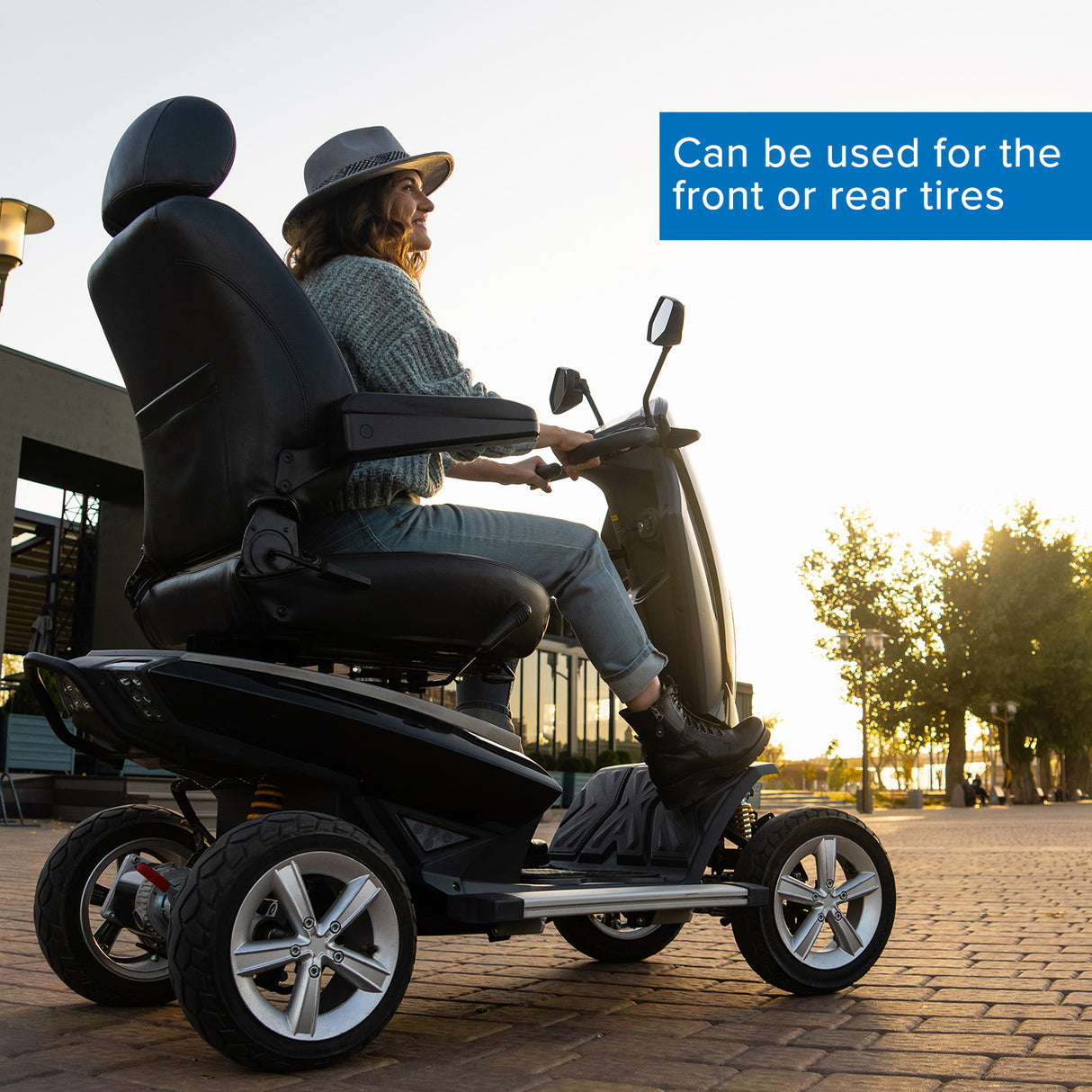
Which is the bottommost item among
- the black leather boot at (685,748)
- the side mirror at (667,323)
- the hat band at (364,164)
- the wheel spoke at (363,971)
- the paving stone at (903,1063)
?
the paving stone at (903,1063)

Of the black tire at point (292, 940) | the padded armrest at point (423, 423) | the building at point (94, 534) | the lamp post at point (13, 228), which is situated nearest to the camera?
the black tire at point (292, 940)

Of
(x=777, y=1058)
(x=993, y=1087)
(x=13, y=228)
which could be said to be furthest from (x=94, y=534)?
(x=993, y=1087)

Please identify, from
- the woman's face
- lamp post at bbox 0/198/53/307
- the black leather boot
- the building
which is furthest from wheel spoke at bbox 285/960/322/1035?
the building

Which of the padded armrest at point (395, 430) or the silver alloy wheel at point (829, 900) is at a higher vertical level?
the padded armrest at point (395, 430)

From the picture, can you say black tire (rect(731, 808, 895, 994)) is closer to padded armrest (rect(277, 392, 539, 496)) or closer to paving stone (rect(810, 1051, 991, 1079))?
paving stone (rect(810, 1051, 991, 1079))

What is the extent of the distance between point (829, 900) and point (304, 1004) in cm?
163

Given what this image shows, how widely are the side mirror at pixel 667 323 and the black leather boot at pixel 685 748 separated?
0.93 m

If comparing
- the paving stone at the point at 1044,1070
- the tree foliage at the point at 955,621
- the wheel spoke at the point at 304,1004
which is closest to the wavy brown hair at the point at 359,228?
the wheel spoke at the point at 304,1004

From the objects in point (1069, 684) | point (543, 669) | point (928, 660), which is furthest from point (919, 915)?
point (1069, 684)

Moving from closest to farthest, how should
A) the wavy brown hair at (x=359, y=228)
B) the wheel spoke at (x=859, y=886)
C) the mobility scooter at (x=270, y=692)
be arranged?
the mobility scooter at (x=270, y=692) < the wavy brown hair at (x=359, y=228) < the wheel spoke at (x=859, y=886)

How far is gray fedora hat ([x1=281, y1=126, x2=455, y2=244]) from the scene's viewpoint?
288 centimetres

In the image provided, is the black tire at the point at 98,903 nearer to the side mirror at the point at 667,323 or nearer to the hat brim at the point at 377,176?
the hat brim at the point at 377,176

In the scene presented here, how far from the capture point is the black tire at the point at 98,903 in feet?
9.33

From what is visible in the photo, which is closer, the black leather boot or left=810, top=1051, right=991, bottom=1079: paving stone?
left=810, top=1051, right=991, bottom=1079: paving stone
